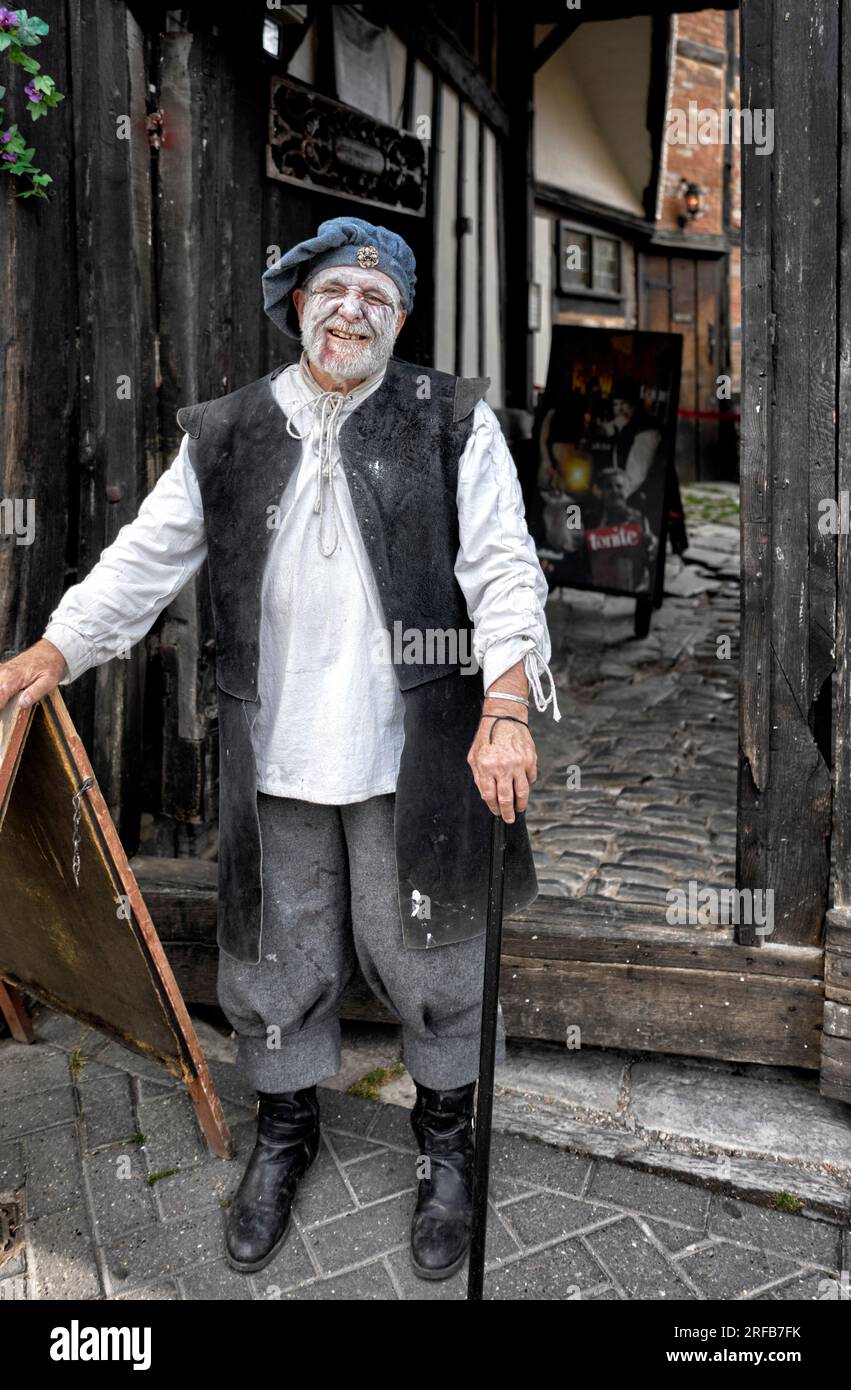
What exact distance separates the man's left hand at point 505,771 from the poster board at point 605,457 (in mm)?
5093

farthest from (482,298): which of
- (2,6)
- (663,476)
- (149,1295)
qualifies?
(149,1295)

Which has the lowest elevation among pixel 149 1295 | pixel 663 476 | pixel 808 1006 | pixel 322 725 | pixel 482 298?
pixel 149 1295

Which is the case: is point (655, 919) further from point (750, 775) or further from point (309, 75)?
point (309, 75)

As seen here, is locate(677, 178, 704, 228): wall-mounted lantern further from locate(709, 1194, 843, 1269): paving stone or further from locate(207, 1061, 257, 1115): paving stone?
locate(709, 1194, 843, 1269): paving stone

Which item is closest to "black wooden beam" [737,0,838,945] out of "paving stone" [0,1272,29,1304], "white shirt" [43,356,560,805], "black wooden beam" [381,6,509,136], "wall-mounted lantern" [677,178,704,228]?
"white shirt" [43,356,560,805]

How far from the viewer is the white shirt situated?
2.48 m

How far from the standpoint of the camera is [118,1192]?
113 inches

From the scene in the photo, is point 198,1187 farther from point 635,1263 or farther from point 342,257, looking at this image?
point 342,257

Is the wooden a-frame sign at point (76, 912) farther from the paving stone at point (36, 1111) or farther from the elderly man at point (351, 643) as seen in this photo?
the paving stone at point (36, 1111)

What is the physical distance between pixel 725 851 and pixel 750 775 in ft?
4.67

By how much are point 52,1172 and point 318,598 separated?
164 cm

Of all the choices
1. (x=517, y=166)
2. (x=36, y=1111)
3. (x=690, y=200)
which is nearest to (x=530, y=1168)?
(x=36, y=1111)

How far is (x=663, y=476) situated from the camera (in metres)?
7.20

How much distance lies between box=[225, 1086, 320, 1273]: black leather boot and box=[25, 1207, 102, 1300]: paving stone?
32 cm
